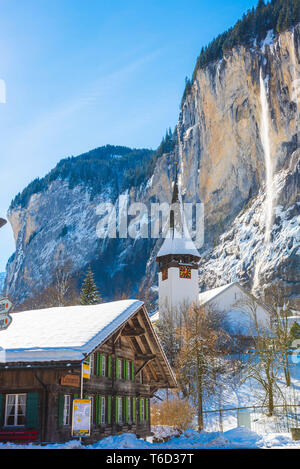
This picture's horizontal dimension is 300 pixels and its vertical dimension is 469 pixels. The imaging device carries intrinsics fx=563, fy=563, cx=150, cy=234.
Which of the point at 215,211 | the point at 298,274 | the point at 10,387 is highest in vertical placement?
the point at 215,211

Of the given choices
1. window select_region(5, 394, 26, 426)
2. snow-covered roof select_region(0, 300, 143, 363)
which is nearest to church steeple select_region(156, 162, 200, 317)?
snow-covered roof select_region(0, 300, 143, 363)

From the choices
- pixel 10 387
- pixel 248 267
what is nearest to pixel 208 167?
pixel 248 267

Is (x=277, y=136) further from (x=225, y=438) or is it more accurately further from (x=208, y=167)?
(x=225, y=438)

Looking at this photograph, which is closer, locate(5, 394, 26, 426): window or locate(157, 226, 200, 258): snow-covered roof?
locate(5, 394, 26, 426): window

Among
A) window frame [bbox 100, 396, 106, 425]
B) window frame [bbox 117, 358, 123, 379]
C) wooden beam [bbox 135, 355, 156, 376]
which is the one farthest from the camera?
Answer: wooden beam [bbox 135, 355, 156, 376]

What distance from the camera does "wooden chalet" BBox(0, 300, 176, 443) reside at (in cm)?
1496

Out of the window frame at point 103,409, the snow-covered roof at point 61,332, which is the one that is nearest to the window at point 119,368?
the window frame at point 103,409

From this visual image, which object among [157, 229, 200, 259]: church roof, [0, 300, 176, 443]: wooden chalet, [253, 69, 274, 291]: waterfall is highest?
[253, 69, 274, 291]: waterfall

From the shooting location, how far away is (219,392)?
38.5 meters

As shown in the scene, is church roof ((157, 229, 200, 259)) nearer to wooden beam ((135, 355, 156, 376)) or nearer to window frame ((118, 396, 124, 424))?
wooden beam ((135, 355, 156, 376))

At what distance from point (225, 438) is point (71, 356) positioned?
21.8ft

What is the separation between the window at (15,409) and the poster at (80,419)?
81.3 inches

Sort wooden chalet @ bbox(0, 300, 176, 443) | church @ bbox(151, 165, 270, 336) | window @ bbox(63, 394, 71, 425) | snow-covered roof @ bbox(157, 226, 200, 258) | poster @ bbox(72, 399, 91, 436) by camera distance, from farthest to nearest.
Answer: snow-covered roof @ bbox(157, 226, 200, 258), church @ bbox(151, 165, 270, 336), window @ bbox(63, 394, 71, 425), wooden chalet @ bbox(0, 300, 176, 443), poster @ bbox(72, 399, 91, 436)

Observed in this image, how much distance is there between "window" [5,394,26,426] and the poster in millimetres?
2065
